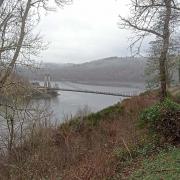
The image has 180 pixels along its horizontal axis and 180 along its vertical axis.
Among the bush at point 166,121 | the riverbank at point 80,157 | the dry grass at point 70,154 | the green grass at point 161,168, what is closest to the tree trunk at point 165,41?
the dry grass at point 70,154

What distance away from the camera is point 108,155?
44.5ft

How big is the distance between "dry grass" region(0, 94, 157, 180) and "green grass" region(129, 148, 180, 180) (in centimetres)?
97

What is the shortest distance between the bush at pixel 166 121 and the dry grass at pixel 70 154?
104cm

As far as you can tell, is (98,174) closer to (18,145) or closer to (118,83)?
(18,145)

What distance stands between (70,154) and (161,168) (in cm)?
662

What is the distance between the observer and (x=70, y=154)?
17.1m

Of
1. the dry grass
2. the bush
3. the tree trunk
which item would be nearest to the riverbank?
the dry grass

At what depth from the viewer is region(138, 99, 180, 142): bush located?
46.9ft

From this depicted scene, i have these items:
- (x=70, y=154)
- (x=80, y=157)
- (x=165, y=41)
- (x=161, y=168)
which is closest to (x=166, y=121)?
(x=161, y=168)

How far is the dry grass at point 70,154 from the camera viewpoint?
12286 millimetres

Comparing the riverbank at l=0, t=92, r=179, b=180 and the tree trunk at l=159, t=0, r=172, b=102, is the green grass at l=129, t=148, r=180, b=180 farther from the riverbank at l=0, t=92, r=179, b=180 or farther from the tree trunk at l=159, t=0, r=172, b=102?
the tree trunk at l=159, t=0, r=172, b=102

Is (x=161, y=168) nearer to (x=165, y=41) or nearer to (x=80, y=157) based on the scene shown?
(x=80, y=157)

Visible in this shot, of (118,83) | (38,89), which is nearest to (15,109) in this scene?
(38,89)

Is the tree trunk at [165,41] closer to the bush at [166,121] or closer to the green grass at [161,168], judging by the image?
the bush at [166,121]
